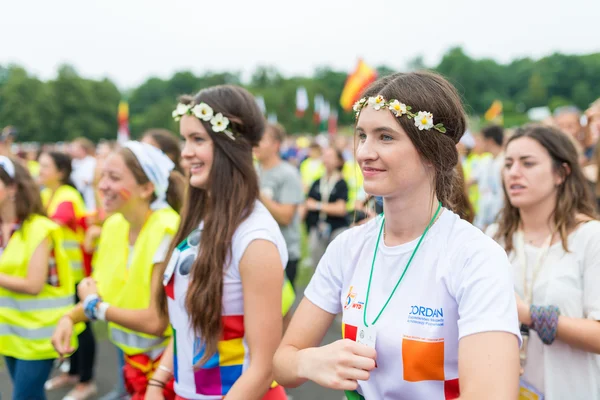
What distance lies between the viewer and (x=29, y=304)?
3619 mm

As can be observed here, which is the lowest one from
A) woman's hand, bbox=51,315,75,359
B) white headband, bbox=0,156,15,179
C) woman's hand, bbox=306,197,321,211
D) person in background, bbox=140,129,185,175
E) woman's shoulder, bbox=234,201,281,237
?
woman's hand, bbox=51,315,75,359

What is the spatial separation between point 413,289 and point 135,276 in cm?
179

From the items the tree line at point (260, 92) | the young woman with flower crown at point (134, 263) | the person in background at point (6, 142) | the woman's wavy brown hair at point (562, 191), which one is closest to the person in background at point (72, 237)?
the person in background at point (6, 142)

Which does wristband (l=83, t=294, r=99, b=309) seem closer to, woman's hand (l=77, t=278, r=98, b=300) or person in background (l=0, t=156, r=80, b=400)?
woman's hand (l=77, t=278, r=98, b=300)

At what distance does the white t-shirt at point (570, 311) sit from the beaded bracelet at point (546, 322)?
132 millimetres

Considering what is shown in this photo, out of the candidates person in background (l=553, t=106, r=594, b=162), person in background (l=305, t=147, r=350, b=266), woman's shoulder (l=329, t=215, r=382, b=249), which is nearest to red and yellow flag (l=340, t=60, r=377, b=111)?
person in background (l=305, t=147, r=350, b=266)

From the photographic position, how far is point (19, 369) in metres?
3.50

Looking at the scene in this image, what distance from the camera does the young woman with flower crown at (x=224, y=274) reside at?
214 centimetres

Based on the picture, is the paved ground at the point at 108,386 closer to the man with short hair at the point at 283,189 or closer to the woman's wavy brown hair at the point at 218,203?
the man with short hair at the point at 283,189

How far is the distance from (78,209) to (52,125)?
54.9m

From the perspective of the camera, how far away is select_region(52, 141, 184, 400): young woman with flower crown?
8.79 ft

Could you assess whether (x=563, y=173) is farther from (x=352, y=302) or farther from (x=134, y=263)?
(x=134, y=263)

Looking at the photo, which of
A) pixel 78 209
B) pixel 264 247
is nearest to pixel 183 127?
pixel 264 247

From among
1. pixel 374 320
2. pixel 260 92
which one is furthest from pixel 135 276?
pixel 260 92
